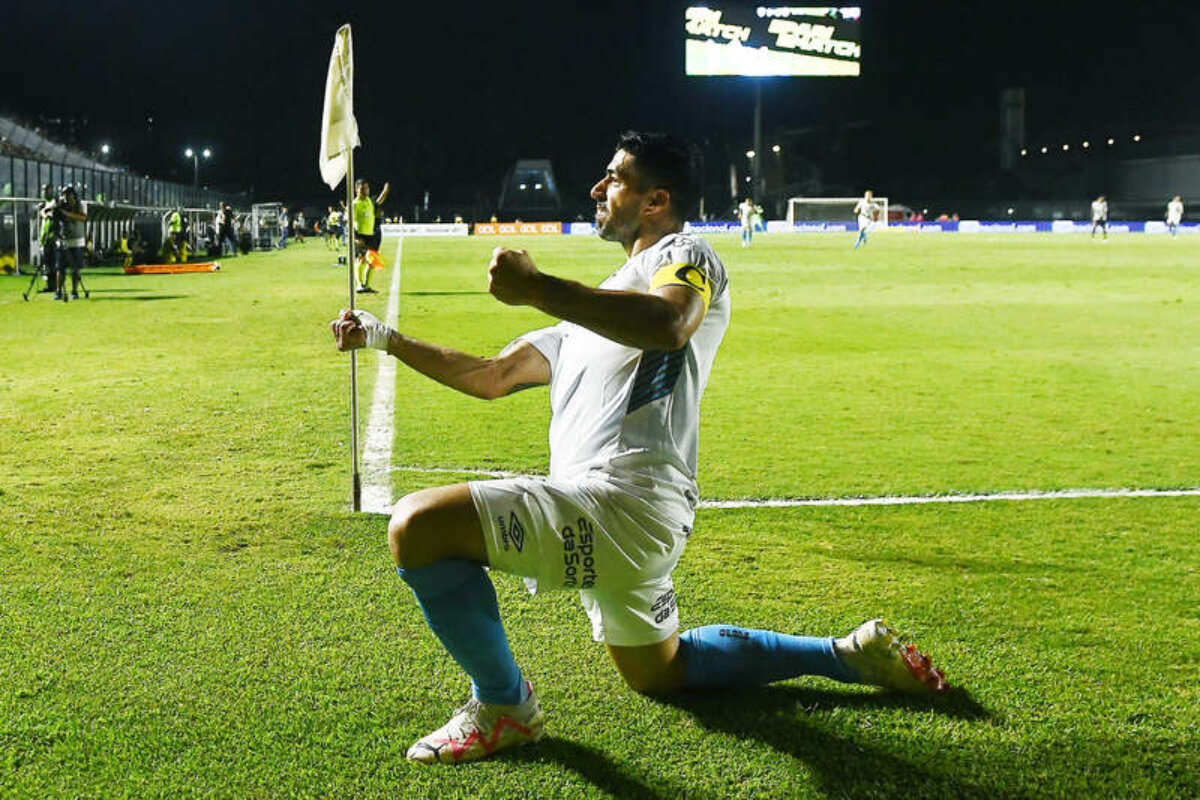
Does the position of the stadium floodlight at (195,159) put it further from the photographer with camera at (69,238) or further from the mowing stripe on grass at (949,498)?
the mowing stripe on grass at (949,498)

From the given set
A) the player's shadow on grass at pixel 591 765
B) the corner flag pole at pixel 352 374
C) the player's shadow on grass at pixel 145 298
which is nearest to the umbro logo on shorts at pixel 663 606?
the player's shadow on grass at pixel 591 765

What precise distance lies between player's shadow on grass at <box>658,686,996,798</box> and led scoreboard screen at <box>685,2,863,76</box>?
7751 cm

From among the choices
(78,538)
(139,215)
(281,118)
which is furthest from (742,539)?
(281,118)

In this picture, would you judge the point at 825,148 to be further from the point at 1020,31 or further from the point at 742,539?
the point at 742,539

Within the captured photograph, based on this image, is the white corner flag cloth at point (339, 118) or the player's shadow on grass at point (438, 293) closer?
the white corner flag cloth at point (339, 118)

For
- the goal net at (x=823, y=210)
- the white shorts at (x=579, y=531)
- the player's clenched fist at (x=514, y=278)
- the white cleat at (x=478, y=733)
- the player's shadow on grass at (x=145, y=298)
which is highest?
the goal net at (x=823, y=210)

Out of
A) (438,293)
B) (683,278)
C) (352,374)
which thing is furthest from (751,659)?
(438,293)

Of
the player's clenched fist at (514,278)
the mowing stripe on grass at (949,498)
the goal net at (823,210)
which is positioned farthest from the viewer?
the goal net at (823,210)

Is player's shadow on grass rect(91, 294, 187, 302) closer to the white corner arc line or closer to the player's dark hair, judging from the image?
the white corner arc line

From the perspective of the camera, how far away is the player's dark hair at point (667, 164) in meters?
3.44

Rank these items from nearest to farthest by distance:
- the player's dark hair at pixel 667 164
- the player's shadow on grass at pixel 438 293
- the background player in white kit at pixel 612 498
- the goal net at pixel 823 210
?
the background player in white kit at pixel 612 498
the player's dark hair at pixel 667 164
the player's shadow on grass at pixel 438 293
the goal net at pixel 823 210

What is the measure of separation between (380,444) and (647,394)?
15.2ft

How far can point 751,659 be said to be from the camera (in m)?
3.74

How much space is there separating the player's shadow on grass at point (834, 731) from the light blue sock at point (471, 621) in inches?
22.6
